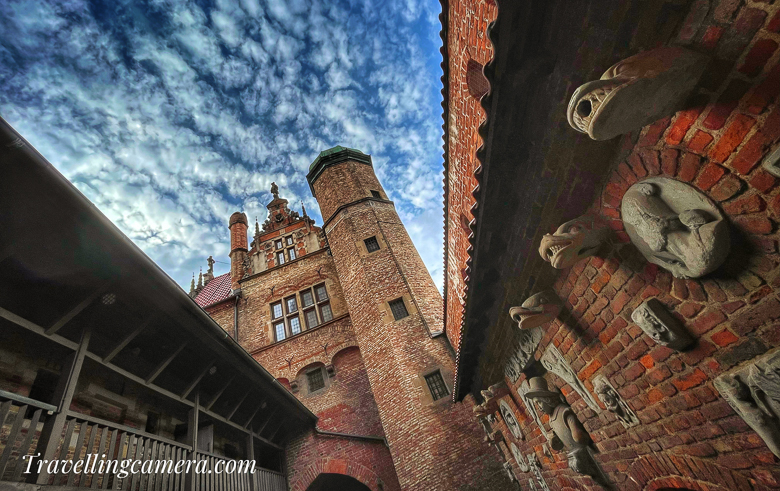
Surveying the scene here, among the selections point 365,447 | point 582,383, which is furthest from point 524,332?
point 365,447

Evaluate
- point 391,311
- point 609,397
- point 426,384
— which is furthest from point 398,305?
point 609,397

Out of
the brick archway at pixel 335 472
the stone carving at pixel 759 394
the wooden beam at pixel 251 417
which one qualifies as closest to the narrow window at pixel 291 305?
the brick archway at pixel 335 472

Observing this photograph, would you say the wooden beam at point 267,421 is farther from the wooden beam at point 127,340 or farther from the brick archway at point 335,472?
the wooden beam at point 127,340

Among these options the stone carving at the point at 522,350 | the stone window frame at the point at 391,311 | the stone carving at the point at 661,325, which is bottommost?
the stone carving at the point at 661,325

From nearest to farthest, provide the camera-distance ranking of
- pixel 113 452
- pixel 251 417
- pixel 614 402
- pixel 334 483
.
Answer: pixel 614 402, pixel 113 452, pixel 251 417, pixel 334 483

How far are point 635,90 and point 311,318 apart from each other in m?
14.3

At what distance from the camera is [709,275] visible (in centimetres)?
171

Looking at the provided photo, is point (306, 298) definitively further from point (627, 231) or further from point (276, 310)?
point (627, 231)

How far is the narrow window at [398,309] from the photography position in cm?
1143

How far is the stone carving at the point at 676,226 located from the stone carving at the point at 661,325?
0.95 feet

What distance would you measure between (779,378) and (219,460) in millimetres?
7567

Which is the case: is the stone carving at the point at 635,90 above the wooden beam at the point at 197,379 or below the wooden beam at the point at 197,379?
below

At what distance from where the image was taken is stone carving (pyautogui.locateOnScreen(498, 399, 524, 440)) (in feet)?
17.4

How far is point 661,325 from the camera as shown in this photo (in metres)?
1.93
